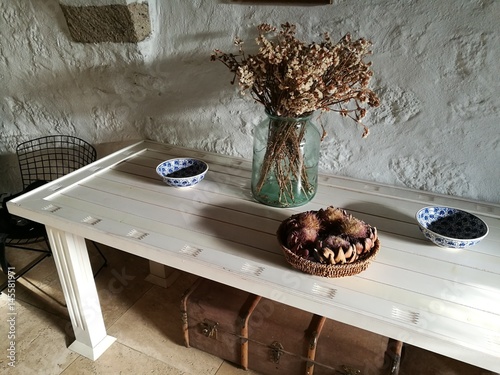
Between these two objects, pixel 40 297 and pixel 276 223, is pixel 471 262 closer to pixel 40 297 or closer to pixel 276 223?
pixel 276 223

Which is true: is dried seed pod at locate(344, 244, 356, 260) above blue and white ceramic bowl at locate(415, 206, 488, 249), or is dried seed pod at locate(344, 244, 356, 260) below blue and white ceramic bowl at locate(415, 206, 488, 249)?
above

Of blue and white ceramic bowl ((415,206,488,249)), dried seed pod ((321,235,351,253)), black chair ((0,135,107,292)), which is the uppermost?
dried seed pod ((321,235,351,253))

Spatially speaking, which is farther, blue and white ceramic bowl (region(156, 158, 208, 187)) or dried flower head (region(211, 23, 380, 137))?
blue and white ceramic bowl (region(156, 158, 208, 187))

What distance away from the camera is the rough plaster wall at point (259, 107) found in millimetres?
1158

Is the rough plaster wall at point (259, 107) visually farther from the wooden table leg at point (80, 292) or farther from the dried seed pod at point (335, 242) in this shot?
the wooden table leg at point (80, 292)

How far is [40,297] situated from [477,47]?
2.15 m

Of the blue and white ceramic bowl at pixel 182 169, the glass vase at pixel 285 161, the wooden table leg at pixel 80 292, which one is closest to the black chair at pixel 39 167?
the wooden table leg at pixel 80 292

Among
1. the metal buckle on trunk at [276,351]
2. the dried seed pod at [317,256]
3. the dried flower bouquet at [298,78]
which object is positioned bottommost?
the metal buckle on trunk at [276,351]

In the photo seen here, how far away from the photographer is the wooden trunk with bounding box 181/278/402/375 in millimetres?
1237

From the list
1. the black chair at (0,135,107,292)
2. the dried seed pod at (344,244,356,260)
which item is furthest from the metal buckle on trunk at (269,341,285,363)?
the black chair at (0,135,107,292)

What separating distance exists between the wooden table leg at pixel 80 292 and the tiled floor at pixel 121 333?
0.16 ft

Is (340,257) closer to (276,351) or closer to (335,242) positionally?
(335,242)

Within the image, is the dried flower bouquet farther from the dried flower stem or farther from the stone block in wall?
the stone block in wall

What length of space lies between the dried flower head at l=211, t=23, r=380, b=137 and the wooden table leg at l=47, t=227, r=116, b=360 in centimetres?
84
